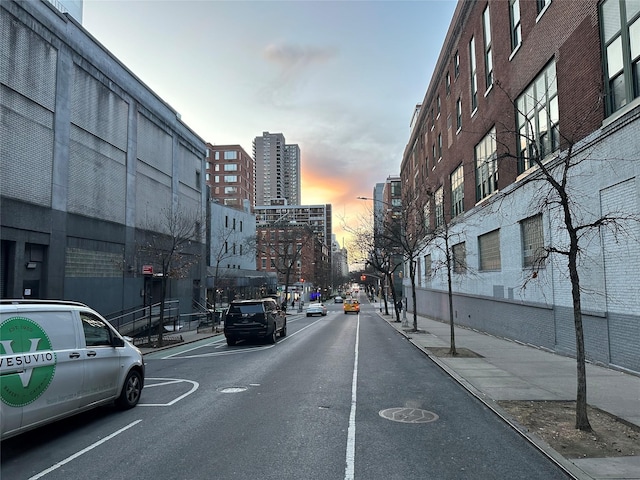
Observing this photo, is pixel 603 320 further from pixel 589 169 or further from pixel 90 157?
pixel 90 157

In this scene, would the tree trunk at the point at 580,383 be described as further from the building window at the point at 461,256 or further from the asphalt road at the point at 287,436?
the building window at the point at 461,256

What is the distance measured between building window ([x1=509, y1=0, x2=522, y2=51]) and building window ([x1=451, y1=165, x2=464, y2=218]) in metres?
9.74

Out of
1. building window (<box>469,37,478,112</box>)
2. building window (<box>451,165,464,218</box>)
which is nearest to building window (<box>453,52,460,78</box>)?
building window (<box>469,37,478,112</box>)

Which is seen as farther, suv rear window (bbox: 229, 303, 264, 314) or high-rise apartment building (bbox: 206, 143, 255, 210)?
high-rise apartment building (bbox: 206, 143, 255, 210)

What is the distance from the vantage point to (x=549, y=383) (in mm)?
9797

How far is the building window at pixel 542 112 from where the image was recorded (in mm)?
14320

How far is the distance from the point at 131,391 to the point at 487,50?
2143cm

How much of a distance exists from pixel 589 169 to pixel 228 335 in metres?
13.9

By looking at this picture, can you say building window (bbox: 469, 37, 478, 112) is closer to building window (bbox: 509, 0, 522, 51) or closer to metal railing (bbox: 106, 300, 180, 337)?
building window (bbox: 509, 0, 522, 51)

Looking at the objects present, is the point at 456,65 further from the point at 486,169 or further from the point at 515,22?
the point at 515,22

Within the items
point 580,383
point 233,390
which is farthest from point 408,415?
point 233,390

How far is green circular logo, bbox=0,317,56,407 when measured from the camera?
552cm

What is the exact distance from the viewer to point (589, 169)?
11867 millimetres

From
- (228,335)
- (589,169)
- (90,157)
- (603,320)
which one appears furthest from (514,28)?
(90,157)
